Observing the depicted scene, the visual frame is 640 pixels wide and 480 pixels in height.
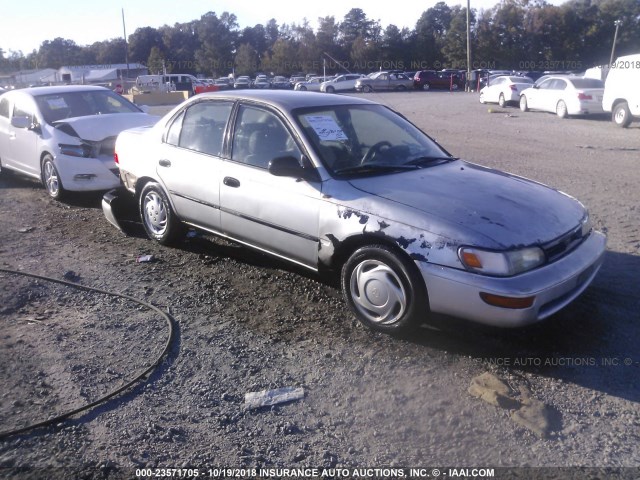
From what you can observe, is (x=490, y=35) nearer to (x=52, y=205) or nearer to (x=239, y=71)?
(x=239, y=71)

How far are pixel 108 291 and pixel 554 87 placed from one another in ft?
66.4

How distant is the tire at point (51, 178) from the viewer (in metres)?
8.48

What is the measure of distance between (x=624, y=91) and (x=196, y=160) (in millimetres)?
15206

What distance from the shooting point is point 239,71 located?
69.6m

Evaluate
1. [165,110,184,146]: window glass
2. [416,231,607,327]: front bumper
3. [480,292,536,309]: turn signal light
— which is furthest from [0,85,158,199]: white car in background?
[480,292,536,309]: turn signal light

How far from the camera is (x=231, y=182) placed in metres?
5.30

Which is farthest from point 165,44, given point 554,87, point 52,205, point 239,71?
point 52,205

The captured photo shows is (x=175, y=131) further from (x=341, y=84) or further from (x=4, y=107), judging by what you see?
(x=341, y=84)

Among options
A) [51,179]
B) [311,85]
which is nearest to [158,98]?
[311,85]

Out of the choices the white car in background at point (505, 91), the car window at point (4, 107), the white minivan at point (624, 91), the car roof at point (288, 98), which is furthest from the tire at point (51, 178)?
the white car in background at point (505, 91)

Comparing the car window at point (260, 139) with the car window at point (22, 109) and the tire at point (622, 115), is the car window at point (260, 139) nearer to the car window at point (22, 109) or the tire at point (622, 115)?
the car window at point (22, 109)

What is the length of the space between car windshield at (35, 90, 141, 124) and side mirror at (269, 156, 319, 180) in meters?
5.38

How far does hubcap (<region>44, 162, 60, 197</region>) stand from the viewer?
8539 millimetres

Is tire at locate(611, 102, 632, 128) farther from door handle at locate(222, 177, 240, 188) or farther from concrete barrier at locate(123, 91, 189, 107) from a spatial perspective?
concrete barrier at locate(123, 91, 189, 107)
